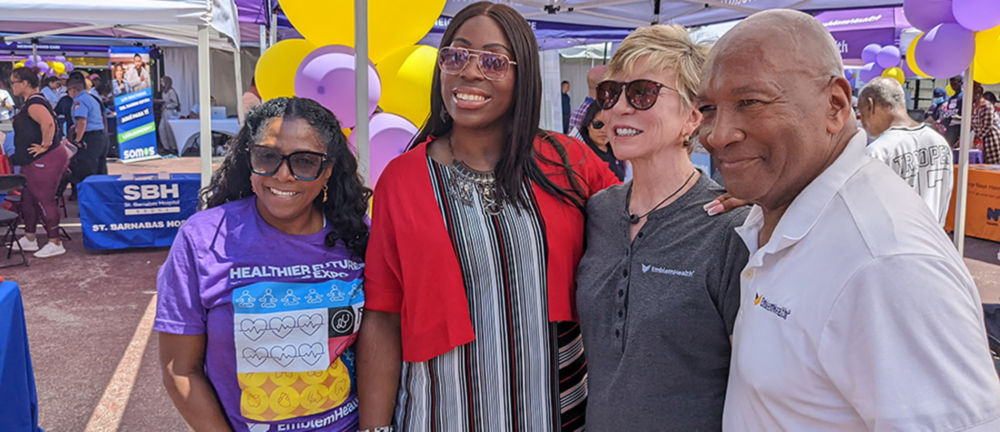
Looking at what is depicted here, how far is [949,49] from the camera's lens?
4660 millimetres

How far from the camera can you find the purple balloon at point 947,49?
15.1 ft

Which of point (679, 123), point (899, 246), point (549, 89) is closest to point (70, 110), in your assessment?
point (549, 89)

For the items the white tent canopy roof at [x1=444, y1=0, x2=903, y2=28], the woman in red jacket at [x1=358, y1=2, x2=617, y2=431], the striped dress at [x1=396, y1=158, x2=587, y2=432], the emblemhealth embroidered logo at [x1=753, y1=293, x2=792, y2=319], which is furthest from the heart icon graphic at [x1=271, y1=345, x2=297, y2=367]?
the white tent canopy roof at [x1=444, y1=0, x2=903, y2=28]

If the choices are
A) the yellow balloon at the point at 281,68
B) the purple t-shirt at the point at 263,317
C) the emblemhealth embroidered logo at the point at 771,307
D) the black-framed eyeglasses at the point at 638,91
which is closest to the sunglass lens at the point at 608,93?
the black-framed eyeglasses at the point at 638,91

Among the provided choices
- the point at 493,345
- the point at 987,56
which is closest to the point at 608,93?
the point at 493,345

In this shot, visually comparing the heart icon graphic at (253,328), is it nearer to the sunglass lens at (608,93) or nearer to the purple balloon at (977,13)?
the sunglass lens at (608,93)

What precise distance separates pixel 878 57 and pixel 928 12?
5772 mm

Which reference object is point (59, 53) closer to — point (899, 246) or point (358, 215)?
point (358, 215)

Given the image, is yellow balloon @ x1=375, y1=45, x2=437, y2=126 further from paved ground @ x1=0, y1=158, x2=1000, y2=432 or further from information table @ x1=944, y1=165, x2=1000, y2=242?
information table @ x1=944, y1=165, x2=1000, y2=242

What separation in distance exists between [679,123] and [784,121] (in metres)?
0.55

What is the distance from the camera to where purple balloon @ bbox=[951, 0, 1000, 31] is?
4.32 m

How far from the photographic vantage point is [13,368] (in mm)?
2336

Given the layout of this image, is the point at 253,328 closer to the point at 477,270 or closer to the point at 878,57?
the point at 477,270

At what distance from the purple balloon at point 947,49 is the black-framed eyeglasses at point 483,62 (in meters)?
4.39
